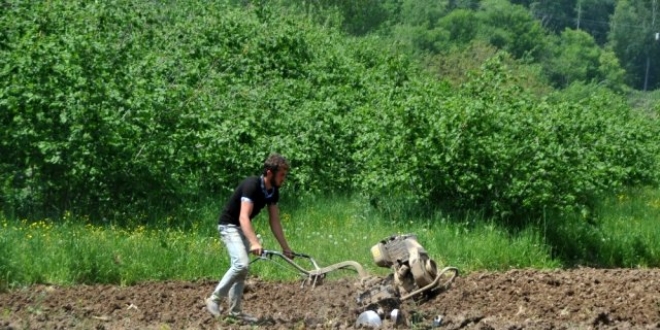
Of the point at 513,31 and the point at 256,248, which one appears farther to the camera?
the point at 513,31

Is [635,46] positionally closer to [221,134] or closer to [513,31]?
[513,31]

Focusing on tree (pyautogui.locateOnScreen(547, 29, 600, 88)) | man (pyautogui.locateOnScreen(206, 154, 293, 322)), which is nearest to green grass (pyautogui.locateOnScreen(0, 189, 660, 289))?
man (pyautogui.locateOnScreen(206, 154, 293, 322))

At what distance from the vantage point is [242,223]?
11.1 meters

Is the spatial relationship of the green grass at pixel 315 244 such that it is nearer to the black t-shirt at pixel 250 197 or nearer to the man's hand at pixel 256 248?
the black t-shirt at pixel 250 197

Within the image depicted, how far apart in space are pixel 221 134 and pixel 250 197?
28.3 ft

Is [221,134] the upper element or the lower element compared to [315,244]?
upper

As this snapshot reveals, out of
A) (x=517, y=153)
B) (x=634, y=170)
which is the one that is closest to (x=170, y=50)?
(x=517, y=153)

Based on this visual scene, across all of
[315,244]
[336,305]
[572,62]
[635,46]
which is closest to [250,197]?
[336,305]

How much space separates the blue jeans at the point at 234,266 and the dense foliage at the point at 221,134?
6.27 m

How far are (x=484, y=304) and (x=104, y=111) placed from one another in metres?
6.99

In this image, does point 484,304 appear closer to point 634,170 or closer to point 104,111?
point 104,111

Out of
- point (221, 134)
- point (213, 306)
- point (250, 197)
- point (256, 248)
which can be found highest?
point (250, 197)

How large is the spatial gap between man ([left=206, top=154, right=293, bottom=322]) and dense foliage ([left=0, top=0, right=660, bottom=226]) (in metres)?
6.24

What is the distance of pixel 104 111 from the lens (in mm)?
17281
